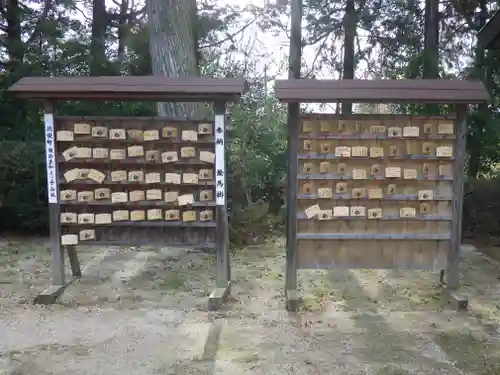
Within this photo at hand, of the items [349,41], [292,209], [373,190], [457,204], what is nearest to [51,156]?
[292,209]

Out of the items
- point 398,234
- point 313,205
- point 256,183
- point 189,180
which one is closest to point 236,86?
point 189,180

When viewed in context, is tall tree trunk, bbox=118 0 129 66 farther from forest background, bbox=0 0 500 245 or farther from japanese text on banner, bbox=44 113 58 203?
japanese text on banner, bbox=44 113 58 203

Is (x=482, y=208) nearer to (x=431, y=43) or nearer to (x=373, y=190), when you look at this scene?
(x=431, y=43)

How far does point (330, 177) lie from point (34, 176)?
5139mm

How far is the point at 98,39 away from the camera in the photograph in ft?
32.6

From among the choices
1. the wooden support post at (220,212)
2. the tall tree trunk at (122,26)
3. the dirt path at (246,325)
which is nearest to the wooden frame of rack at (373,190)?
the dirt path at (246,325)

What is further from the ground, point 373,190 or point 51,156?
point 51,156

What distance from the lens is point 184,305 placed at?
179 inches

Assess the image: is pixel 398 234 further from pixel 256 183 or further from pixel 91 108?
pixel 91 108

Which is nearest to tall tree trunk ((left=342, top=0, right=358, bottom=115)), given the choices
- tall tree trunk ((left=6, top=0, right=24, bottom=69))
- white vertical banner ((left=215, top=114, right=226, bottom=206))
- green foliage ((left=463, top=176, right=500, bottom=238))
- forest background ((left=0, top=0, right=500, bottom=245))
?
forest background ((left=0, top=0, right=500, bottom=245))

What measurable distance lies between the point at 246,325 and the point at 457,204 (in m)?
2.19

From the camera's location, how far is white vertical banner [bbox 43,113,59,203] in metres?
4.56

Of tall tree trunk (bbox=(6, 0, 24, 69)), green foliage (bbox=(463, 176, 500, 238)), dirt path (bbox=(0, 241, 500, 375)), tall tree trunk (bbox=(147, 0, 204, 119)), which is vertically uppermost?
tall tree trunk (bbox=(6, 0, 24, 69))

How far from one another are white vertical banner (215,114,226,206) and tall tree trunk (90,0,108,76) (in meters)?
5.07
